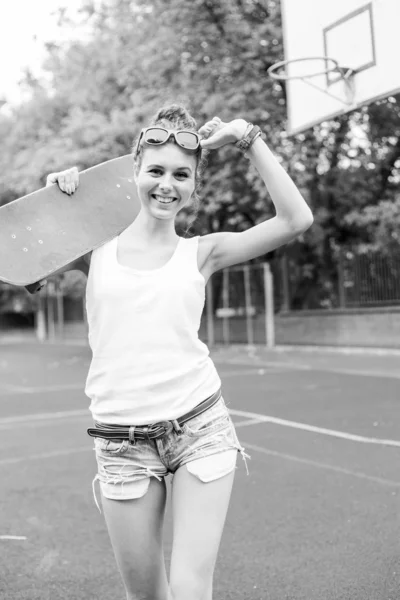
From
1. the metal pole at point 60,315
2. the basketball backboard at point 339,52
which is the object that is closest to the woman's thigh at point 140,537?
the basketball backboard at point 339,52

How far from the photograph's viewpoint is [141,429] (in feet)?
6.77

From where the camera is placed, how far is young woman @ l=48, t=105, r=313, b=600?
2.07 metres

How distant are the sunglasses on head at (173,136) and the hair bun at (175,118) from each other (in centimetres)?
4

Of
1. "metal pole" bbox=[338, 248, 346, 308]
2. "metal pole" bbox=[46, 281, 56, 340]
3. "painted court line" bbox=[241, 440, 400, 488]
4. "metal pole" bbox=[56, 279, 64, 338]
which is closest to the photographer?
"painted court line" bbox=[241, 440, 400, 488]

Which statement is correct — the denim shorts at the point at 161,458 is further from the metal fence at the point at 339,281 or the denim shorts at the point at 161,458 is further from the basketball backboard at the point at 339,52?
the metal fence at the point at 339,281

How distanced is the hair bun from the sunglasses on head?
1.6 inches

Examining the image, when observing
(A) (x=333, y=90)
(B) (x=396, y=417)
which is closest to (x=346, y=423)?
(B) (x=396, y=417)

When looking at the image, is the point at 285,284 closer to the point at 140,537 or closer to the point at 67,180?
the point at 67,180

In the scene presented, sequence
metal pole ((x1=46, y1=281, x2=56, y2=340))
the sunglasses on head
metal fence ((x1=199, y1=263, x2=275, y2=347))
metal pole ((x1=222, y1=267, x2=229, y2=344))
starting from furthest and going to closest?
1. metal pole ((x1=46, y1=281, x2=56, y2=340))
2. metal pole ((x1=222, y1=267, x2=229, y2=344))
3. metal fence ((x1=199, y1=263, x2=275, y2=347))
4. the sunglasses on head

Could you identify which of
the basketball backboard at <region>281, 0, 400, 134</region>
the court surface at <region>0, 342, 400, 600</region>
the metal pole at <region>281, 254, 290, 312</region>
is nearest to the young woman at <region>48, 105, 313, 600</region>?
the court surface at <region>0, 342, 400, 600</region>

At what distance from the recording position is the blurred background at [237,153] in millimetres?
14812

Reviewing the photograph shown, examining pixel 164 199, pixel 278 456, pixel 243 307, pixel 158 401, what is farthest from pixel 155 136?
pixel 243 307

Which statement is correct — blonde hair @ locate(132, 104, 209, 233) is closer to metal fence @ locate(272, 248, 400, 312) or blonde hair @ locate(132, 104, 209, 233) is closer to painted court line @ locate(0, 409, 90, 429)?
painted court line @ locate(0, 409, 90, 429)

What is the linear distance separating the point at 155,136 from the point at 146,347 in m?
0.65
